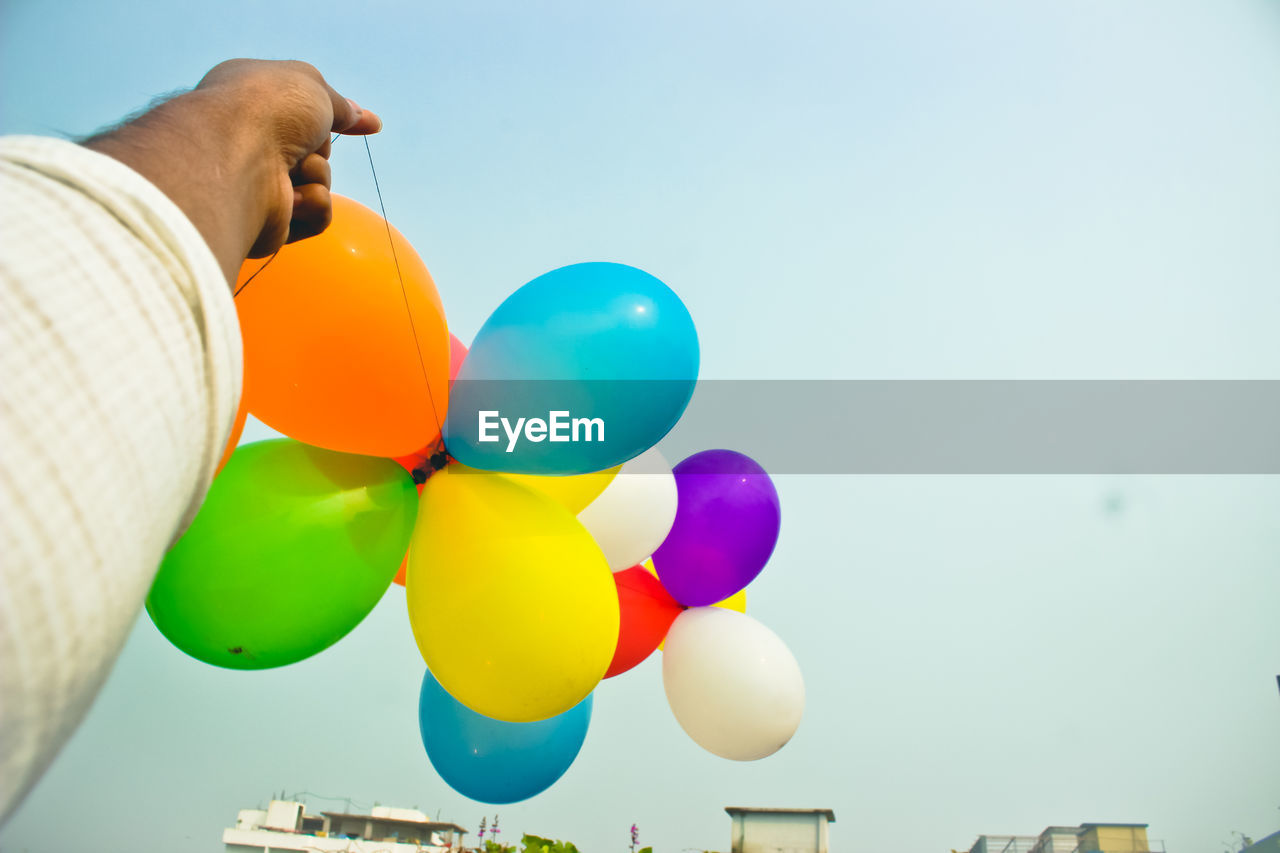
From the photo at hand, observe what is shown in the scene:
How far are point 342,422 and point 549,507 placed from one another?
22.3 inches

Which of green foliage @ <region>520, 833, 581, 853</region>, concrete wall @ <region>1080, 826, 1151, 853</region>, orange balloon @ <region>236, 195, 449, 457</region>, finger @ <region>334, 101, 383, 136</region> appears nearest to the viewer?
finger @ <region>334, 101, 383, 136</region>

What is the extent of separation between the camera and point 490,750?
2490mm

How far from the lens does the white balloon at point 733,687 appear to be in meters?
2.65

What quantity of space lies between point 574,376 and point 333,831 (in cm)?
2331

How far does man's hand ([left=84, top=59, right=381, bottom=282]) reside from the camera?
387 millimetres

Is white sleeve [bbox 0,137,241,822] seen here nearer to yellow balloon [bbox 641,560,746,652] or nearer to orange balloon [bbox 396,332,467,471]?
orange balloon [bbox 396,332,467,471]

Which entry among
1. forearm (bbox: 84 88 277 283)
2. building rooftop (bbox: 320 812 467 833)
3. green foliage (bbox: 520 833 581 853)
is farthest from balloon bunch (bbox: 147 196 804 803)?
building rooftop (bbox: 320 812 467 833)

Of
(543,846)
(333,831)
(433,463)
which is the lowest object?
(333,831)

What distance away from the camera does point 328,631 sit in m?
1.90

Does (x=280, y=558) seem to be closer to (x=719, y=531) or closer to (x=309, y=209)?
(x=309, y=209)

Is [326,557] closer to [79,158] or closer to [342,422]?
[342,422]

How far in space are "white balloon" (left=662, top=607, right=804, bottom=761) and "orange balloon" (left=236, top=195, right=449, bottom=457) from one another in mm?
1447

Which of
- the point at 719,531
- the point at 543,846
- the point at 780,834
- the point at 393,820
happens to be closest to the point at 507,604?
the point at 719,531

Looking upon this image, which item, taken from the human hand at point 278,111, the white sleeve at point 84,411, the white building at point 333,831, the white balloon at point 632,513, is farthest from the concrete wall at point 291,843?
the white sleeve at point 84,411
